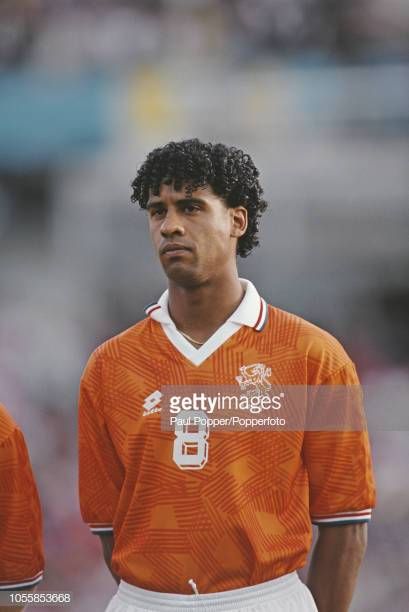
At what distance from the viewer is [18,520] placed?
1.40 metres

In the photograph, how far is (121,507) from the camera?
52.9 inches

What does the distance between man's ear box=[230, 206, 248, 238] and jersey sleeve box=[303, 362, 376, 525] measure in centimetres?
26

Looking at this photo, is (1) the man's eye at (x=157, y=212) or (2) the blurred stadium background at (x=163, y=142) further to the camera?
(2) the blurred stadium background at (x=163, y=142)

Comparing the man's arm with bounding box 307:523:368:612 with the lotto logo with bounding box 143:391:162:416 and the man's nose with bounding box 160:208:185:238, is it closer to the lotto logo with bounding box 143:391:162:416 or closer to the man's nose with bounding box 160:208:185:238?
the lotto logo with bounding box 143:391:162:416

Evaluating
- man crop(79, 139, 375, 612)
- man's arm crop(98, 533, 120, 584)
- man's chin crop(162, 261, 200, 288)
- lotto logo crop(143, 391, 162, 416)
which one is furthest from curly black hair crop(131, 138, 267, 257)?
man's arm crop(98, 533, 120, 584)

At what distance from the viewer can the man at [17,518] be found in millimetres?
1396

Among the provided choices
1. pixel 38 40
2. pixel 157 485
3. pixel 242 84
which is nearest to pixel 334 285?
pixel 242 84

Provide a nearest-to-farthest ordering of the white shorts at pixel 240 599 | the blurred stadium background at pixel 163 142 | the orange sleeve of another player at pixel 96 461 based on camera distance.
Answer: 1. the white shorts at pixel 240 599
2. the orange sleeve of another player at pixel 96 461
3. the blurred stadium background at pixel 163 142

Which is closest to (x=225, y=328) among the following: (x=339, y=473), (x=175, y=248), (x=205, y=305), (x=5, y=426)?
(x=205, y=305)

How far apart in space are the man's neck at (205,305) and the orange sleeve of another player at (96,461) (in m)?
0.16

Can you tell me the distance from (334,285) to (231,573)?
1.89 ft

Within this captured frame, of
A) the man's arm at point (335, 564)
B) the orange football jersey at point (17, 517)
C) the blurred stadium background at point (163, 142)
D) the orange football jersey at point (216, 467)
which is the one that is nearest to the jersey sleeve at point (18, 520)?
the orange football jersey at point (17, 517)

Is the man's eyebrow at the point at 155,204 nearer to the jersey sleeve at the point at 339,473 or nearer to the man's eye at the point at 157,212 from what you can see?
the man's eye at the point at 157,212

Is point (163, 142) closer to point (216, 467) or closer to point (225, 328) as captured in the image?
point (225, 328)
